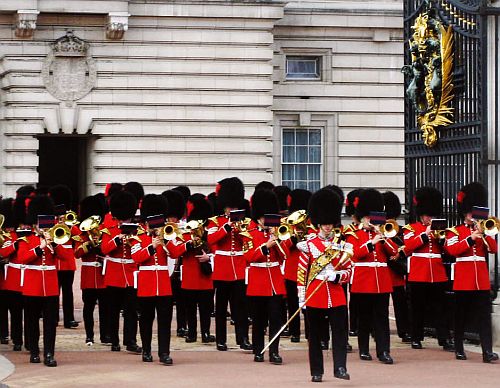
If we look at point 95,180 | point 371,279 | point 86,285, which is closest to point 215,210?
point 86,285

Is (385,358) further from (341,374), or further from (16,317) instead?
(16,317)

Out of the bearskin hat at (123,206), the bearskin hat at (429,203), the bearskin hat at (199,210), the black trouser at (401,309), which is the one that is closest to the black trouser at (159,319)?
the bearskin hat at (123,206)

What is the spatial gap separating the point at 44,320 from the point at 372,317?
2942 millimetres

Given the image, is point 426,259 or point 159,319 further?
point 426,259

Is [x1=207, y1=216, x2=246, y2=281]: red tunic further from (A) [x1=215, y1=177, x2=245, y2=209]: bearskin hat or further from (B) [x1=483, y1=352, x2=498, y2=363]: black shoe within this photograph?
(B) [x1=483, y1=352, x2=498, y2=363]: black shoe

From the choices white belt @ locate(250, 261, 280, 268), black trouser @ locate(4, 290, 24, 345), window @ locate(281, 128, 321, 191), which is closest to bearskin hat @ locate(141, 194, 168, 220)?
white belt @ locate(250, 261, 280, 268)

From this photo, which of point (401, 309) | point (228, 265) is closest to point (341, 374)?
point (228, 265)

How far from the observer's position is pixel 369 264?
15.1 metres

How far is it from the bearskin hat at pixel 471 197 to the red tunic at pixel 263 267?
168 centimetres

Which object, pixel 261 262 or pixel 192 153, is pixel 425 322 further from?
pixel 192 153

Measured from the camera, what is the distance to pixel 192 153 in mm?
29656

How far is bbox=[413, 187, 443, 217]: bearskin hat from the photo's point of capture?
15.9 meters

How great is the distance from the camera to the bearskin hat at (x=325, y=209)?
1355cm

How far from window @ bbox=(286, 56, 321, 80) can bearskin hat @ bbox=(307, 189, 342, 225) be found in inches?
678
